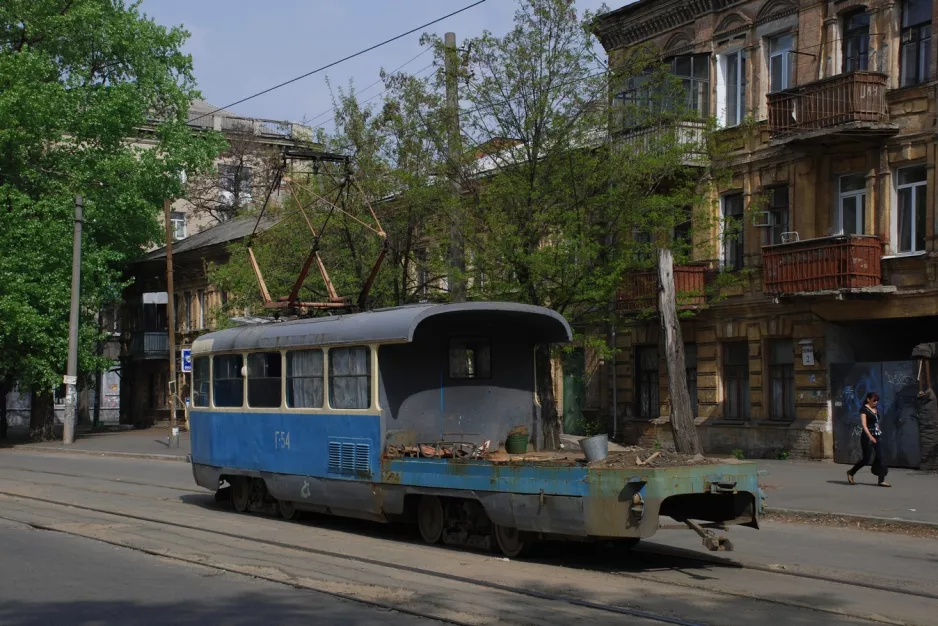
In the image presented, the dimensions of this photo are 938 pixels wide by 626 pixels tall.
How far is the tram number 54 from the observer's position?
15.4m

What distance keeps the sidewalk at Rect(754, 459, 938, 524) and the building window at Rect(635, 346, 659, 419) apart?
26.2ft

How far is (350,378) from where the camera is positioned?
14.2 meters

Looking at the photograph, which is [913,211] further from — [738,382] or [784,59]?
[738,382]

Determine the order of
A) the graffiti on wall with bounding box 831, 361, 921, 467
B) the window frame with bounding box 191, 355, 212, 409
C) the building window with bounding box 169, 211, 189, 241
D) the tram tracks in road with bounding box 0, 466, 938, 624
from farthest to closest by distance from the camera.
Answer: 1. the building window with bounding box 169, 211, 189, 241
2. the graffiti on wall with bounding box 831, 361, 921, 467
3. the window frame with bounding box 191, 355, 212, 409
4. the tram tracks in road with bounding box 0, 466, 938, 624

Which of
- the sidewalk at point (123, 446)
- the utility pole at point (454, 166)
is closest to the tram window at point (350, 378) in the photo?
the utility pole at point (454, 166)

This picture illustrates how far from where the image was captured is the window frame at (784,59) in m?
26.5

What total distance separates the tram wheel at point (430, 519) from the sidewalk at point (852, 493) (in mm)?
5396

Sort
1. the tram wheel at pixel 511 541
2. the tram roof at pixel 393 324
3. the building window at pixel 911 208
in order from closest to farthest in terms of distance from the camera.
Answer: the tram wheel at pixel 511 541, the tram roof at pixel 393 324, the building window at pixel 911 208

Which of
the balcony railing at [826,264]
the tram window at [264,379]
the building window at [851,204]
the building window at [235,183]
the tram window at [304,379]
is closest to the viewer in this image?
the tram window at [304,379]

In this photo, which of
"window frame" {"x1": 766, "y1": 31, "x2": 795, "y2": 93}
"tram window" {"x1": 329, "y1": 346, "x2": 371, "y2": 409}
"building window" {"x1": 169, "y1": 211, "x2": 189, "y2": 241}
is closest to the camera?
"tram window" {"x1": 329, "y1": 346, "x2": 371, "y2": 409}

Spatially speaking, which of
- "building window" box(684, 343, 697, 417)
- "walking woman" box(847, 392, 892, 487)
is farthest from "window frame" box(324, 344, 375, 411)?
"building window" box(684, 343, 697, 417)

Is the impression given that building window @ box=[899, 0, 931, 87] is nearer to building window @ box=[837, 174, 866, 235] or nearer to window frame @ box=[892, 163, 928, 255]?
window frame @ box=[892, 163, 928, 255]

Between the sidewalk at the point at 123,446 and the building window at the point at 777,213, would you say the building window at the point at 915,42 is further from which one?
the sidewalk at the point at 123,446

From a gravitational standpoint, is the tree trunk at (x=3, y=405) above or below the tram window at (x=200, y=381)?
below
